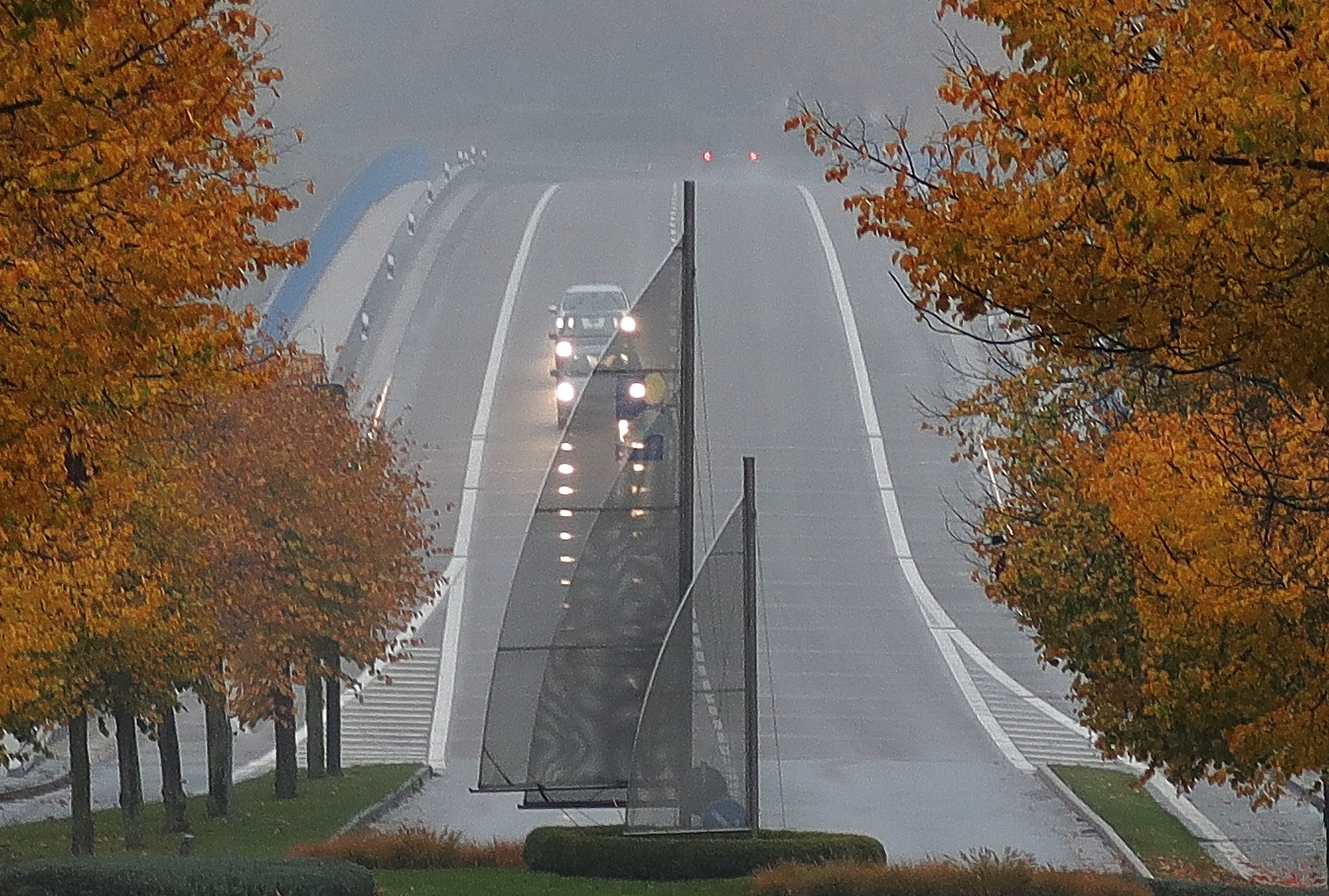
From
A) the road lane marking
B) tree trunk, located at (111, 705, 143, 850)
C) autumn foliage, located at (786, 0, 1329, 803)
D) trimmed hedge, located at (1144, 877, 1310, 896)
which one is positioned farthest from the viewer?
the road lane marking

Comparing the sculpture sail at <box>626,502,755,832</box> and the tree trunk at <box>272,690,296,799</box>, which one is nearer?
the sculpture sail at <box>626,502,755,832</box>

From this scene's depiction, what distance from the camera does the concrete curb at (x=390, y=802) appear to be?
2805 cm

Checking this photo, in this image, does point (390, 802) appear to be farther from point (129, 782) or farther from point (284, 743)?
point (129, 782)

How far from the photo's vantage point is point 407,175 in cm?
9631

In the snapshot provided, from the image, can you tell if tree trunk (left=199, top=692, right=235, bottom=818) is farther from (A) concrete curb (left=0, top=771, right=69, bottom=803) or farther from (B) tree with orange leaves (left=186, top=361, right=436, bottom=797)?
(A) concrete curb (left=0, top=771, right=69, bottom=803)

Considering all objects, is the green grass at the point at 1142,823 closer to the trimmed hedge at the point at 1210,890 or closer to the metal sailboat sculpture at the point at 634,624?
the trimmed hedge at the point at 1210,890

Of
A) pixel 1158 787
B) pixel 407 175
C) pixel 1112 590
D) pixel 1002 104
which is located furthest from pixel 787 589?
pixel 407 175

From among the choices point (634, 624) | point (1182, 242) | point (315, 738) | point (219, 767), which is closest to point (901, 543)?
point (315, 738)

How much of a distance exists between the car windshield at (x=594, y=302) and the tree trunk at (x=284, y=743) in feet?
104

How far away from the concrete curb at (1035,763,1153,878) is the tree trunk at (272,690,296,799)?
11185mm

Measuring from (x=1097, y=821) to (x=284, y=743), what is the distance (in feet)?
37.6

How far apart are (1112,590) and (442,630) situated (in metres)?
28.4

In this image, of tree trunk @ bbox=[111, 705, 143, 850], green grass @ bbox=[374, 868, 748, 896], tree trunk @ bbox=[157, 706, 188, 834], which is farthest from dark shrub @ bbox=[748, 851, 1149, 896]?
tree trunk @ bbox=[157, 706, 188, 834]

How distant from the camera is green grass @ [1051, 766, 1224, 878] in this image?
26.0 metres
